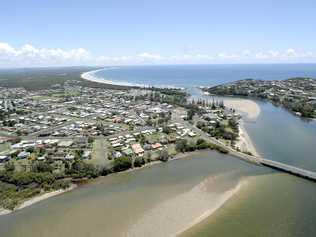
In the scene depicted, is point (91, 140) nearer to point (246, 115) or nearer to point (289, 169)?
point (289, 169)

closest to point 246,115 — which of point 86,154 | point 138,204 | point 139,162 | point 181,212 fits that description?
point 139,162

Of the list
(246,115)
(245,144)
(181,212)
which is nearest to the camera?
(181,212)

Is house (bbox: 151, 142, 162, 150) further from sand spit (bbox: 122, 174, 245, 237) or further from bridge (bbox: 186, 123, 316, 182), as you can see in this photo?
sand spit (bbox: 122, 174, 245, 237)

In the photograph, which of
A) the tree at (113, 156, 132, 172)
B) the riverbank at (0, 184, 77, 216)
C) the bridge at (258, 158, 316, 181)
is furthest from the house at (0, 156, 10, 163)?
the bridge at (258, 158, 316, 181)

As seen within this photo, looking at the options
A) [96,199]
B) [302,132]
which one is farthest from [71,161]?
[302,132]

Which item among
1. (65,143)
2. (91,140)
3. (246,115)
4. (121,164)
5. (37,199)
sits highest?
(246,115)

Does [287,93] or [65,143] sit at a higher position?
[287,93]
